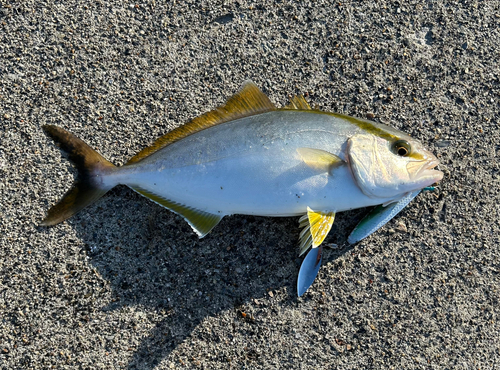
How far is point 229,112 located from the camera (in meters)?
1.96

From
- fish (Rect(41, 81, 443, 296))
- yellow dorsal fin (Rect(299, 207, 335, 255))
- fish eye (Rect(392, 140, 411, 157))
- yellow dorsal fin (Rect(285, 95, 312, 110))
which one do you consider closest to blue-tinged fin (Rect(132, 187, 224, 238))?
fish (Rect(41, 81, 443, 296))

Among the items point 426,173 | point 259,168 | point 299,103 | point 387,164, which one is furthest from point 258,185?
point 426,173

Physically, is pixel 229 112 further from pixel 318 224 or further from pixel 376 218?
pixel 376 218

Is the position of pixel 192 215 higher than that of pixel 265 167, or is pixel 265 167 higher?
pixel 265 167

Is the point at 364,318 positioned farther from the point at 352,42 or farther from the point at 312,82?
the point at 352,42

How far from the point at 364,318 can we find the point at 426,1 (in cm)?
186

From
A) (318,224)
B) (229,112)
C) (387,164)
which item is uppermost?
(229,112)

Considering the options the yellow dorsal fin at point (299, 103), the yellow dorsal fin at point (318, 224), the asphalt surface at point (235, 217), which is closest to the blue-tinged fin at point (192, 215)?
the asphalt surface at point (235, 217)

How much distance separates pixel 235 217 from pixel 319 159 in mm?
574

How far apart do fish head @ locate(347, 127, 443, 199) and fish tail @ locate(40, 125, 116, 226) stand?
122 centimetres

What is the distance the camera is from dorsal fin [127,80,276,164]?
6.42ft

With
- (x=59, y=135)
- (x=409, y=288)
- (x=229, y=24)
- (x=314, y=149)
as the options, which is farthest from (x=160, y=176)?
(x=409, y=288)

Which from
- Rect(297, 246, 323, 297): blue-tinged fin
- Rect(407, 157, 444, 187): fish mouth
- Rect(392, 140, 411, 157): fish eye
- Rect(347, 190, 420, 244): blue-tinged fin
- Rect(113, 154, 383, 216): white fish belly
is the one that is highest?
Rect(392, 140, 411, 157): fish eye

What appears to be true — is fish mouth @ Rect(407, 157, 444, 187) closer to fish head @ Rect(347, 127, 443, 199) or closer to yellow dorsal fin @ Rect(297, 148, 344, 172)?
fish head @ Rect(347, 127, 443, 199)
